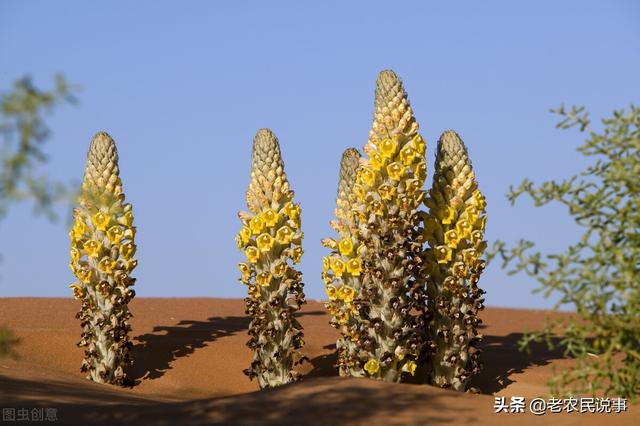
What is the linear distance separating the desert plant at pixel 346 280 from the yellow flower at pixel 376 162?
74 cm

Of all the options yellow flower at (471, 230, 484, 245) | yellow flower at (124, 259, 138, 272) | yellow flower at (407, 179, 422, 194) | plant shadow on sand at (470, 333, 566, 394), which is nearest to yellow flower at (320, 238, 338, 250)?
yellow flower at (407, 179, 422, 194)

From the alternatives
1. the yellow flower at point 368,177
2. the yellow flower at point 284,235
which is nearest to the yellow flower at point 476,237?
the yellow flower at point 368,177

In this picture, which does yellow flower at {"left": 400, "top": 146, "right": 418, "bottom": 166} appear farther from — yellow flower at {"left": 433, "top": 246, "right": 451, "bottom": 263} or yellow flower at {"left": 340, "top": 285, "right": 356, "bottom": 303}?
yellow flower at {"left": 340, "top": 285, "right": 356, "bottom": 303}

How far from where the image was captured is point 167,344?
1770 cm

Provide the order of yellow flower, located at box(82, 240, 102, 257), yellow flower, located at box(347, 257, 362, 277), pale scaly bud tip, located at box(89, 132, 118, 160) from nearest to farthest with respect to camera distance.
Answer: yellow flower, located at box(347, 257, 362, 277) → yellow flower, located at box(82, 240, 102, 257) → pale scaly bud tip, located at box(89, 132, 118, 160)

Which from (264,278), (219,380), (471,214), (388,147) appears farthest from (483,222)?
(219,380)

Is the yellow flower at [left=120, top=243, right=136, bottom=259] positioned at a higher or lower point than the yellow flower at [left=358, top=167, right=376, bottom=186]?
lower

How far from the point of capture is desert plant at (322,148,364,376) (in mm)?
15398

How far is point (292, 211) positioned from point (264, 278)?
3.73 ft

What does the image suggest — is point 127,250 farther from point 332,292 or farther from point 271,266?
point 332,292

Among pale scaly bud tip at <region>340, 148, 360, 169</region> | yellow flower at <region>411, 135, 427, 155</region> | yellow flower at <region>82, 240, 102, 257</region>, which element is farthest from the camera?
pale scaly bud tip at <region>340, 148, 360, 169</region>

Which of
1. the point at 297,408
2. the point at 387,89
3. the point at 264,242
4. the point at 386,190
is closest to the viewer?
the point at 297,408

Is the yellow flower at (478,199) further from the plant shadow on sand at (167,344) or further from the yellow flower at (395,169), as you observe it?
the plant shadow on sand at (167,344)

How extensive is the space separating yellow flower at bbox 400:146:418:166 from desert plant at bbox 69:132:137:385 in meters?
→ 4.54
